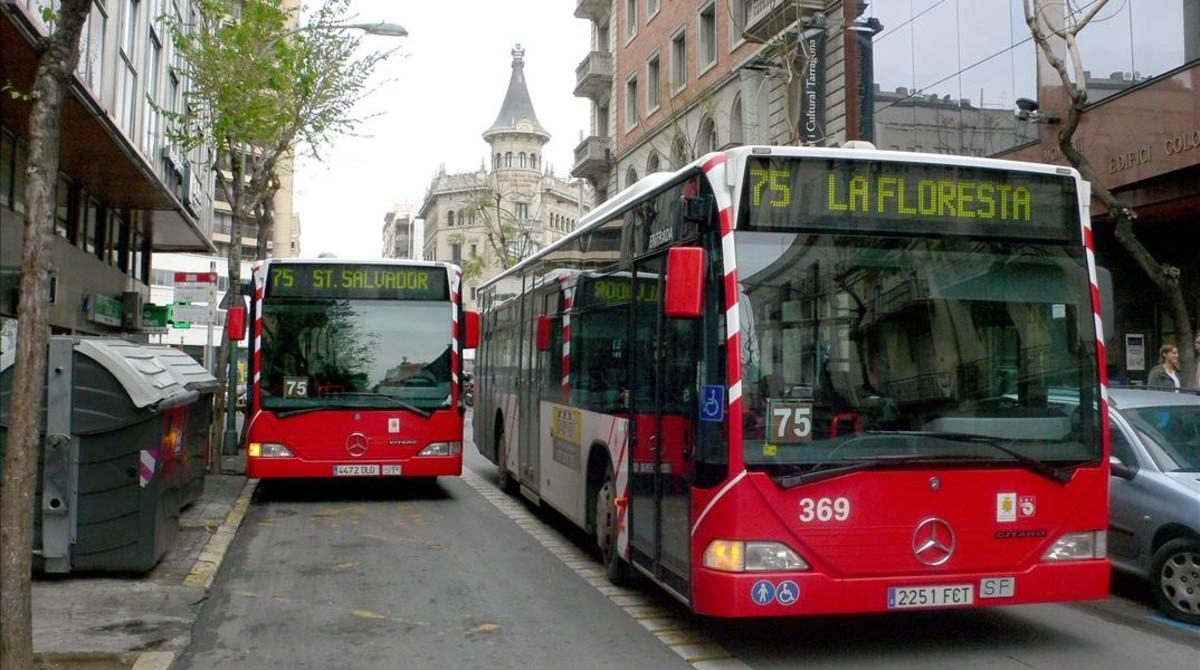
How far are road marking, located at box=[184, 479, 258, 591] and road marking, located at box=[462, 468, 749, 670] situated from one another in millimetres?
2860

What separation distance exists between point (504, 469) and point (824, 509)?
8.99 m

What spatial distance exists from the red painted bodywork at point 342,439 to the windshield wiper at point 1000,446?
25.6 feet

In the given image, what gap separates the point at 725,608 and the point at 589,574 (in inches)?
132

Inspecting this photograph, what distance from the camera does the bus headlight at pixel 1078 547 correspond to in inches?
247

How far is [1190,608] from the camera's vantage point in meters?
7.40

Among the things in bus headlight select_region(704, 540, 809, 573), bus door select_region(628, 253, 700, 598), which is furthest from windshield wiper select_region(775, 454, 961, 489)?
bus door select_region(628, 253, 700, 598)

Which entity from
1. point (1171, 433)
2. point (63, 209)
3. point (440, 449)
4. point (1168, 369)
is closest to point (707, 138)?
point (63, 209)

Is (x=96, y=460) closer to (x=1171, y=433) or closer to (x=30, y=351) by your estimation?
(x=30, y=351)

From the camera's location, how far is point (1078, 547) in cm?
634

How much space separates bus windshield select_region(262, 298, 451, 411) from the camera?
1256 cm

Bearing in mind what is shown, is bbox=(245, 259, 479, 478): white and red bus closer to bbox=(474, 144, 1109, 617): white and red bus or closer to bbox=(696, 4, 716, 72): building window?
bbox=(474, 144, 1109, 617): white and red bus

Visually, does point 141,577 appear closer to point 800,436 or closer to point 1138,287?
point 800,436

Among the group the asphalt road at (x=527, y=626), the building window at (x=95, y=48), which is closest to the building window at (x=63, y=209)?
the building window at (x=95, y=48)

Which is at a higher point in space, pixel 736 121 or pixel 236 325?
pixel 736 121
